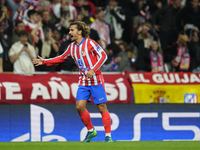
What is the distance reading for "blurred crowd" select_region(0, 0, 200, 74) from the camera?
9344 millimetres

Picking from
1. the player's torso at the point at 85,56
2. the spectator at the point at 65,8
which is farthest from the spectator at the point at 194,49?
the player's torso at the point at 85,56

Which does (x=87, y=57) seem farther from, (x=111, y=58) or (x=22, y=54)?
(x=111, y=58)

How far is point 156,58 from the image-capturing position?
401 inches

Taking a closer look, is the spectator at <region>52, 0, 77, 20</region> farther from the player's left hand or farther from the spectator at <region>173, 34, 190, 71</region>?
the player's left hand

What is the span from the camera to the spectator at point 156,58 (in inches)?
400

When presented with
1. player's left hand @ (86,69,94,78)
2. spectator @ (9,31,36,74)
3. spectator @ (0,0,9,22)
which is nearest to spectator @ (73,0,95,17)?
spectator @ (0,0,9,22)

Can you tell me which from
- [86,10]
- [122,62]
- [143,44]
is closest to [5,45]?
[86,10]

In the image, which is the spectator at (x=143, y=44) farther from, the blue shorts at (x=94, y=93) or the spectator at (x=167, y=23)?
the blue shorts at (x=94, y=93)

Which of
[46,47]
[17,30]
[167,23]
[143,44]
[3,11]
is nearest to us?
[17,30]

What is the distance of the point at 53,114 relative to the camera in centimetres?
828

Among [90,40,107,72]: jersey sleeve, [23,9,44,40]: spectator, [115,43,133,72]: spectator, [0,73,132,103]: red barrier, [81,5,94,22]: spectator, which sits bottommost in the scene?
[0,73,132,103]: red barrier

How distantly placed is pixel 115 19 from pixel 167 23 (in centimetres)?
148

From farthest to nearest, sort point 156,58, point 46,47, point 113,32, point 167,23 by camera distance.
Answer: point 167,23 < point 113,32 < point 156,58 < point 46,47

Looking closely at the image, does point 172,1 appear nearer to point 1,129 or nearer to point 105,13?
point 105,13
